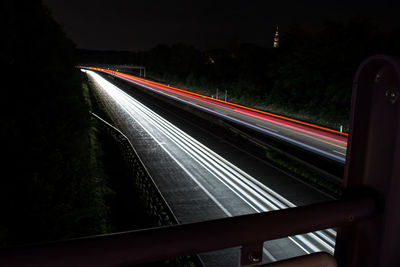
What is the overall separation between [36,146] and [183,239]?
25.6 ft

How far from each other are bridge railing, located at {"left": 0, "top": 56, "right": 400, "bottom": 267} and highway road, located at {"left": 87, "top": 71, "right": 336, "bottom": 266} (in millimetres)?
7989

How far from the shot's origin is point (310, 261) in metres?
1.16

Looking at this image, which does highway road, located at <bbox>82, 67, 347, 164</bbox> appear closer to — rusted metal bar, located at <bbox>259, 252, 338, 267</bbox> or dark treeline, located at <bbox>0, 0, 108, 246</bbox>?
dark treeline, located at <bbox>0, 0, 108, 246</bbox>

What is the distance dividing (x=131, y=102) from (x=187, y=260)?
36127mm

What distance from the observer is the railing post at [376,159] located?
129 cm

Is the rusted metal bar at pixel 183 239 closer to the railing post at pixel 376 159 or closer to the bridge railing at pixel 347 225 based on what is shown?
the bridge railing at pixel 347 225

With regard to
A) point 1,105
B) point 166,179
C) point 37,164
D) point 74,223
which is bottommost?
point 166,179

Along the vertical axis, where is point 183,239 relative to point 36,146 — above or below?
above

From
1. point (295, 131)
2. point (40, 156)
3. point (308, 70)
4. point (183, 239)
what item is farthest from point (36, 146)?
point (308, 70)

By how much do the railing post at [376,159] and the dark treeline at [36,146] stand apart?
5.04 metres

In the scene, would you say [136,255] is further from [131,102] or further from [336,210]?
[131,102]

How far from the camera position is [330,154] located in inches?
658

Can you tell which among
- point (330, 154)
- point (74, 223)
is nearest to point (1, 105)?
point (74, 223)

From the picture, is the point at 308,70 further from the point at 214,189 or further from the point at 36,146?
the point at 36,146
